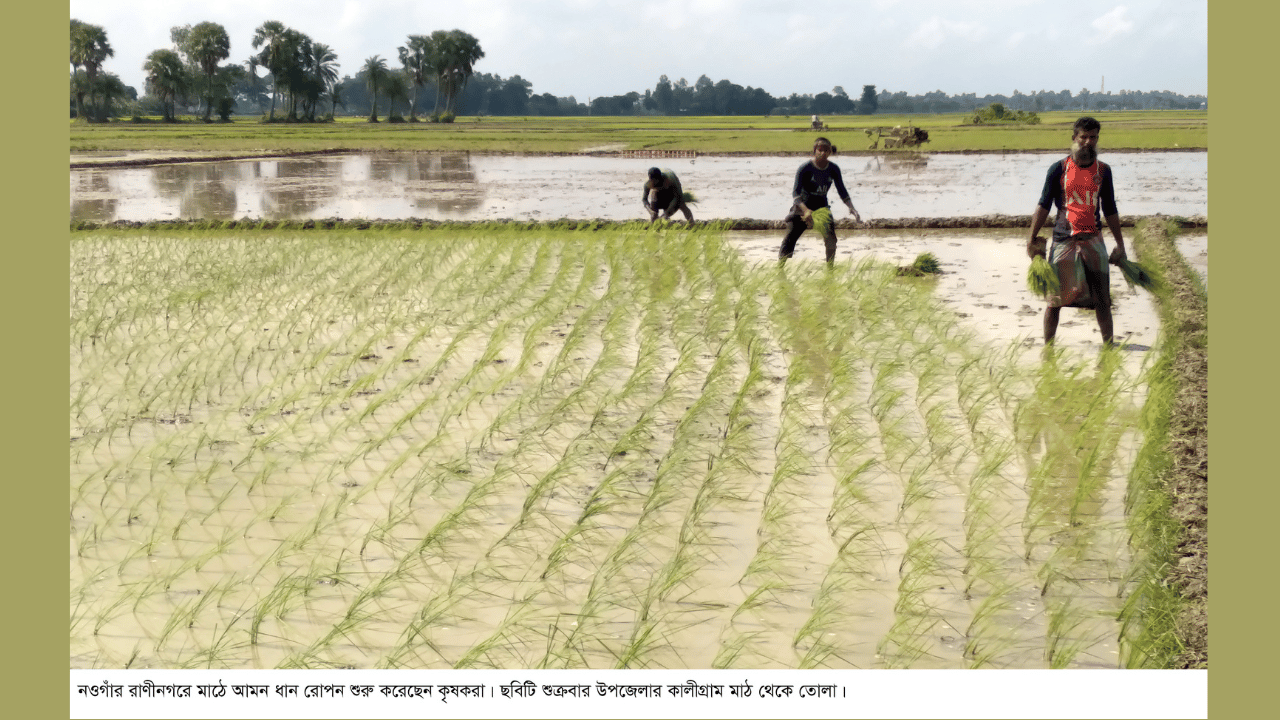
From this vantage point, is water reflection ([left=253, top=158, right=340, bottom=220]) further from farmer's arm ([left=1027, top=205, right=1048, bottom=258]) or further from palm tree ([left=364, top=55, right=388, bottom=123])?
palm tree ([left=364, top=55, right=388, bottom=123])

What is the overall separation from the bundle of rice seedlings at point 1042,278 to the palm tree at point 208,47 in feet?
115

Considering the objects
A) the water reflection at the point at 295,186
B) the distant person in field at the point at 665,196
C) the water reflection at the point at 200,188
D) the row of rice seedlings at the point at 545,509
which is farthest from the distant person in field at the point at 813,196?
the water reflection at the point at 200,188

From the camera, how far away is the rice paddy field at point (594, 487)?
2418 millimetres

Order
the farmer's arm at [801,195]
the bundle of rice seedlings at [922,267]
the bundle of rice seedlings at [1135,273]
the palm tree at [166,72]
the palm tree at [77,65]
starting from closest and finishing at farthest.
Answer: the bundle of rice seedlings at [1135,273]
the farmer's arm at [801,195]
the bundle of rice seedlings at [922,267]
the palm tree at [77,65]
the palm tree at [166,72]

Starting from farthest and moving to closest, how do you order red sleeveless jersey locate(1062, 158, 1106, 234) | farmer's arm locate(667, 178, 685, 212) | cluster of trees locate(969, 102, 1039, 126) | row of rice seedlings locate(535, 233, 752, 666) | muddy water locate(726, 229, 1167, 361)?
cluster of trees locate(969, 102, 1039, 126), farmer's arm locate(667, 178, 685, 212), muddy water locate(726, 229, 1167, 361), red sleeveless jersey locate(1062, 158, 1106, 234), row of rice seedlings locate(535, 233, 752, 666)

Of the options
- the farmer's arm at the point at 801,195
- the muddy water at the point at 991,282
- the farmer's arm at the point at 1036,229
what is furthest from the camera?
the farmer's arm at the point at 801,195

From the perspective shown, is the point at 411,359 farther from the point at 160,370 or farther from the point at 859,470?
the point at 859,470

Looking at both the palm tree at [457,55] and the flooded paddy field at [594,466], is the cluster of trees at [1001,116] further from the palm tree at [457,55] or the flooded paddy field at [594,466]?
the flooded paddy field at [594,466]

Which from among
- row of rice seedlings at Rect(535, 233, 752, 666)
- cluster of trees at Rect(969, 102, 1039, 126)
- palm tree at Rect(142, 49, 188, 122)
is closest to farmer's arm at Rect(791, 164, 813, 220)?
row of rice seedlings at Rect(535, 233, 752, 666)

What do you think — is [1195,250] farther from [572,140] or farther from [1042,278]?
[572,140]

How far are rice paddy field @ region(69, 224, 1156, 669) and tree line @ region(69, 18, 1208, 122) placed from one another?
2596 centimetres

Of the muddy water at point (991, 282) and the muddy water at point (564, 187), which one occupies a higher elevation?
the muddy water at point (564, 187)

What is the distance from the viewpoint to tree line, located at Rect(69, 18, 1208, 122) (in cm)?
3192

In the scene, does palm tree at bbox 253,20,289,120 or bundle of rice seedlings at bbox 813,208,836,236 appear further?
palm tree at bbox 253,20,289,120
